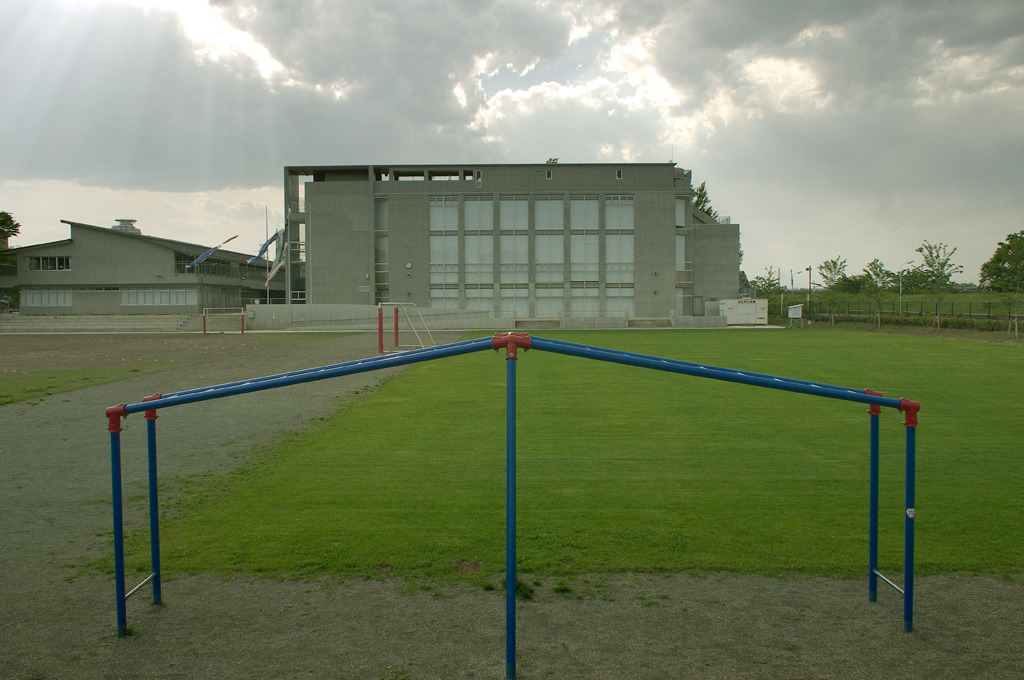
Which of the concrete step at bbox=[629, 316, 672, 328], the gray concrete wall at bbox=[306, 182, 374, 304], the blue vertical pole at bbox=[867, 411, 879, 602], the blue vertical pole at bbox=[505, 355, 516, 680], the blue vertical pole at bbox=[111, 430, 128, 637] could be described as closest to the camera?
the blue vertical pole at bbox=[505, 355, 516, 680]

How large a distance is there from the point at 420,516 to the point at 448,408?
22.8 feet

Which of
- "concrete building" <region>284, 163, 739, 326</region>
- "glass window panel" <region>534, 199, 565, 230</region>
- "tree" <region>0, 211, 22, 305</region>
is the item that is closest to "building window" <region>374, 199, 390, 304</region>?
"concrete building" <region>284, 163, 739, 326</region>

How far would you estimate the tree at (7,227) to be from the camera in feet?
226

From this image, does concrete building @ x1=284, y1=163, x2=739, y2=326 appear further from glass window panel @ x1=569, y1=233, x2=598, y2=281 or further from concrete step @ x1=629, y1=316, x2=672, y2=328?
concrete step @ x1=629, y1=316, x2=672, y2=328

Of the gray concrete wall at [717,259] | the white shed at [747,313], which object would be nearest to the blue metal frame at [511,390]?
Result: the white shed at [747,313]

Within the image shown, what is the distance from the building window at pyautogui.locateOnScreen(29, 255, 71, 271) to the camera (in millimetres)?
69312

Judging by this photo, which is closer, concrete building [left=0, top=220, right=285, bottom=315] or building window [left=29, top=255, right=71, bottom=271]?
concrete building [left=0, top=220, right=285, bottom=315]

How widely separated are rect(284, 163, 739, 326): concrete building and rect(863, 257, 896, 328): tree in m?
17.1

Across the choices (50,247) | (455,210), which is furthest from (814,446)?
(50,247)

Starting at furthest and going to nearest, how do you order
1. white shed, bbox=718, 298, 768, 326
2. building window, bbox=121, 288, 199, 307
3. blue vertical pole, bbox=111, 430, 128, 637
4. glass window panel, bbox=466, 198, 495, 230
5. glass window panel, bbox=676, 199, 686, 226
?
1. building window, bbox=121, 288, 199, 307
2. glass window panel, bbox=676, 199, 686, 226
3. glass window panel, bbox=466, 198, 495, 230
4. white shed, bbox=718, 298, 768, 326
5. blue vertical pole, bbox=111, 430, 128, 637

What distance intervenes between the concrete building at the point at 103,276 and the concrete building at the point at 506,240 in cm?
1371

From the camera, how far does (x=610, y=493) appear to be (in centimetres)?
754

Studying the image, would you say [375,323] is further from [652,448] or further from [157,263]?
[652,448]

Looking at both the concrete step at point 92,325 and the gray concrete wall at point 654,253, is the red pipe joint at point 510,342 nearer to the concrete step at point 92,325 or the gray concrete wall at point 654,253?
the concrete step at point 92,325
